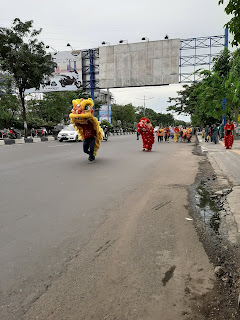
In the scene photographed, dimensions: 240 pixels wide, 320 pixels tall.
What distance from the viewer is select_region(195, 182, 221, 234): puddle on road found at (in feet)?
12.7

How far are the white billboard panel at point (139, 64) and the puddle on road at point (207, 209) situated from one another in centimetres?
2433

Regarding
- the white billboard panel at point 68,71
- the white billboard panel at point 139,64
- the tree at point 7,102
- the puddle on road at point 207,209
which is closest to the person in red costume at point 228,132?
the puddle on road at point 207,209

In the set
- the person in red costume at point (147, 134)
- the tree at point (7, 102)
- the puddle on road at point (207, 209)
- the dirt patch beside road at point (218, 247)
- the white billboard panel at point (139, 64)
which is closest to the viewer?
the dirt patch beside road at point (218, 247)

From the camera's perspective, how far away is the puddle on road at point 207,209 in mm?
3876

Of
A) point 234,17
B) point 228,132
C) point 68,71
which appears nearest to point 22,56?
point 68,71

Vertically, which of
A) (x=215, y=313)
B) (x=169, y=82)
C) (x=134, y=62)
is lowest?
(x=215, y=313)

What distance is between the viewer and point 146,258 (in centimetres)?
280

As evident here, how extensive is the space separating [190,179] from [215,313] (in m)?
5.12

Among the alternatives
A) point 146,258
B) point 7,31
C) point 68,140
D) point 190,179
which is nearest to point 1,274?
point 146,258

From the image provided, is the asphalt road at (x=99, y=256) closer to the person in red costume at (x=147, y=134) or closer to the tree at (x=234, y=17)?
the tree at (x=234, y=17)

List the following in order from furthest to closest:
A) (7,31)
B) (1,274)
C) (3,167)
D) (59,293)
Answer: (7,31), (3,167), (1,274), (59,293)

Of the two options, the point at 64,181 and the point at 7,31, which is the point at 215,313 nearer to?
the point at 64,181

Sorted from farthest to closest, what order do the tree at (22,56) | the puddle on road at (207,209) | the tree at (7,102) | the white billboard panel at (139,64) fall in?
the tree at (7,102), the white billboard panel at (139,64), the tree at (22,56), the puddle on road at (207,209)

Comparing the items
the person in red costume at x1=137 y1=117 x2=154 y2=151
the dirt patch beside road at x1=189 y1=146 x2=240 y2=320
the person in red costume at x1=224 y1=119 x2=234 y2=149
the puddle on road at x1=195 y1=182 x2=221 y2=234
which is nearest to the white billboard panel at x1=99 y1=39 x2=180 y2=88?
the person in red costume at x1=224 y1=119 x2=234 y2=149
